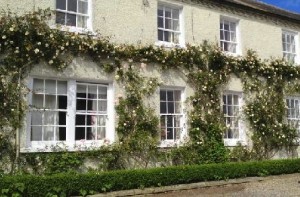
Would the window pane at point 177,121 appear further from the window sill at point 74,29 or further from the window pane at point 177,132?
the window sill at point 74,29

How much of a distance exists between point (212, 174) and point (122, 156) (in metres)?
2.74

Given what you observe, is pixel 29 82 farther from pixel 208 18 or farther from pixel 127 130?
pixel 208 18

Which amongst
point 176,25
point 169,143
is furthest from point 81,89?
point 176,25

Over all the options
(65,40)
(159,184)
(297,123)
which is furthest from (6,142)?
(297,123)

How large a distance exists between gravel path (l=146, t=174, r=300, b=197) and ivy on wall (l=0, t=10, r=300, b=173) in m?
1.48

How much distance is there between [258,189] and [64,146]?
606cm

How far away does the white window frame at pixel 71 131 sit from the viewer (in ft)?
34.0

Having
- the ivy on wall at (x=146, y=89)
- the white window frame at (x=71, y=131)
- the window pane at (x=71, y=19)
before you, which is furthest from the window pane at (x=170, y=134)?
the window pane at (x=71, y=19)

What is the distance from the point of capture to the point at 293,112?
1670cm

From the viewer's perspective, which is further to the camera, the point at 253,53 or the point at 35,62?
the point at 253,53

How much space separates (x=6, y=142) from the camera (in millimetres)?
9945

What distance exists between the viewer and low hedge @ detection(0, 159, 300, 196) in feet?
29.7

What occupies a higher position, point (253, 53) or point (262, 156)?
point (253, 53)

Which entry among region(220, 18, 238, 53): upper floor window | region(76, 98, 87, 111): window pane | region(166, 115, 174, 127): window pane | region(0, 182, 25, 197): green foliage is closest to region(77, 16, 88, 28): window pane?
region(76, 98, 87, 111): window pane
